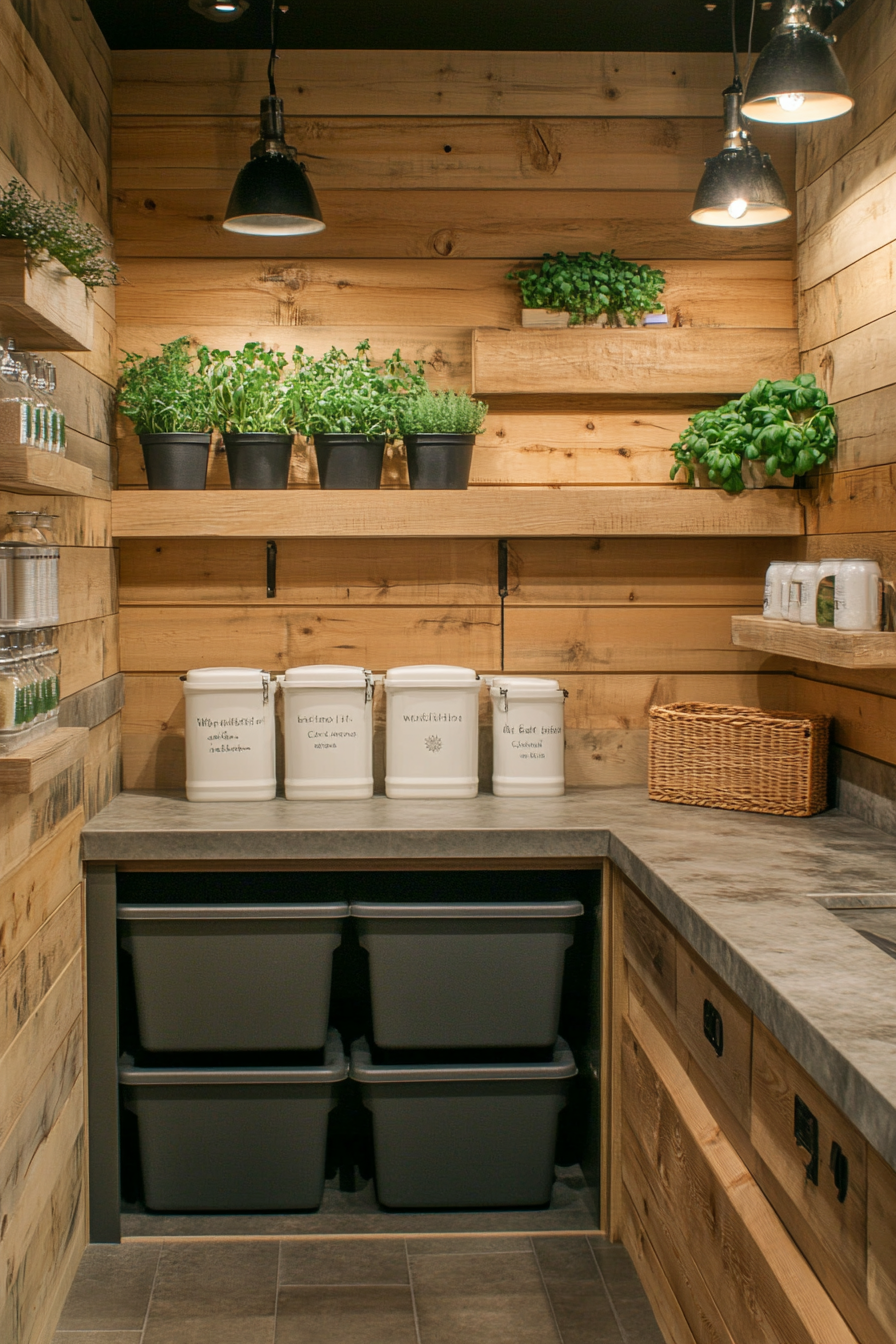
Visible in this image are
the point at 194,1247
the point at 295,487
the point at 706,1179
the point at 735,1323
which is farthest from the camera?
the point at 295,487

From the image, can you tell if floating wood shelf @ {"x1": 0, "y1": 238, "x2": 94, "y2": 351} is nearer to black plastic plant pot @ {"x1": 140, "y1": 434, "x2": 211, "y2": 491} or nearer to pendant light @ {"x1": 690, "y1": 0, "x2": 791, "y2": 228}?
black plastic plant pot @ {"x1": 140, "y1": 434, "x2": 211, "y2": 491}

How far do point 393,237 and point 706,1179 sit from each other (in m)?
2.37

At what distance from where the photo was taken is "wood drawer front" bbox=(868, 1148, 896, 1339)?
1.31 meters

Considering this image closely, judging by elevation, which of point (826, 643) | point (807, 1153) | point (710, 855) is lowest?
point (807, 1153)

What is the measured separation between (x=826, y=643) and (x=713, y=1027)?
2.84ft

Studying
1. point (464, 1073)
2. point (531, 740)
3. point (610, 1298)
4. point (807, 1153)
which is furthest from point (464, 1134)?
point (807, 1153)

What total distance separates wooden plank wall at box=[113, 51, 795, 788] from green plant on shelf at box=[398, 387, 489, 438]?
20 cm

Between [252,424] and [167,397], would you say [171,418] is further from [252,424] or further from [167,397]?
[252,424]

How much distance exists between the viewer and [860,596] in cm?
247

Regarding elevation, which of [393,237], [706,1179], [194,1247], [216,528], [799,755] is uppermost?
[393,237]

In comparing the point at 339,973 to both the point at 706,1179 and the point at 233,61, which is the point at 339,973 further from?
the point at 233,61

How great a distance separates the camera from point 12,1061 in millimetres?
2080

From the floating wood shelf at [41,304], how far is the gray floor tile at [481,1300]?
1.98 meters

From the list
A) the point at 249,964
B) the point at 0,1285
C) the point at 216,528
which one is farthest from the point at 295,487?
the point at 0,1285
